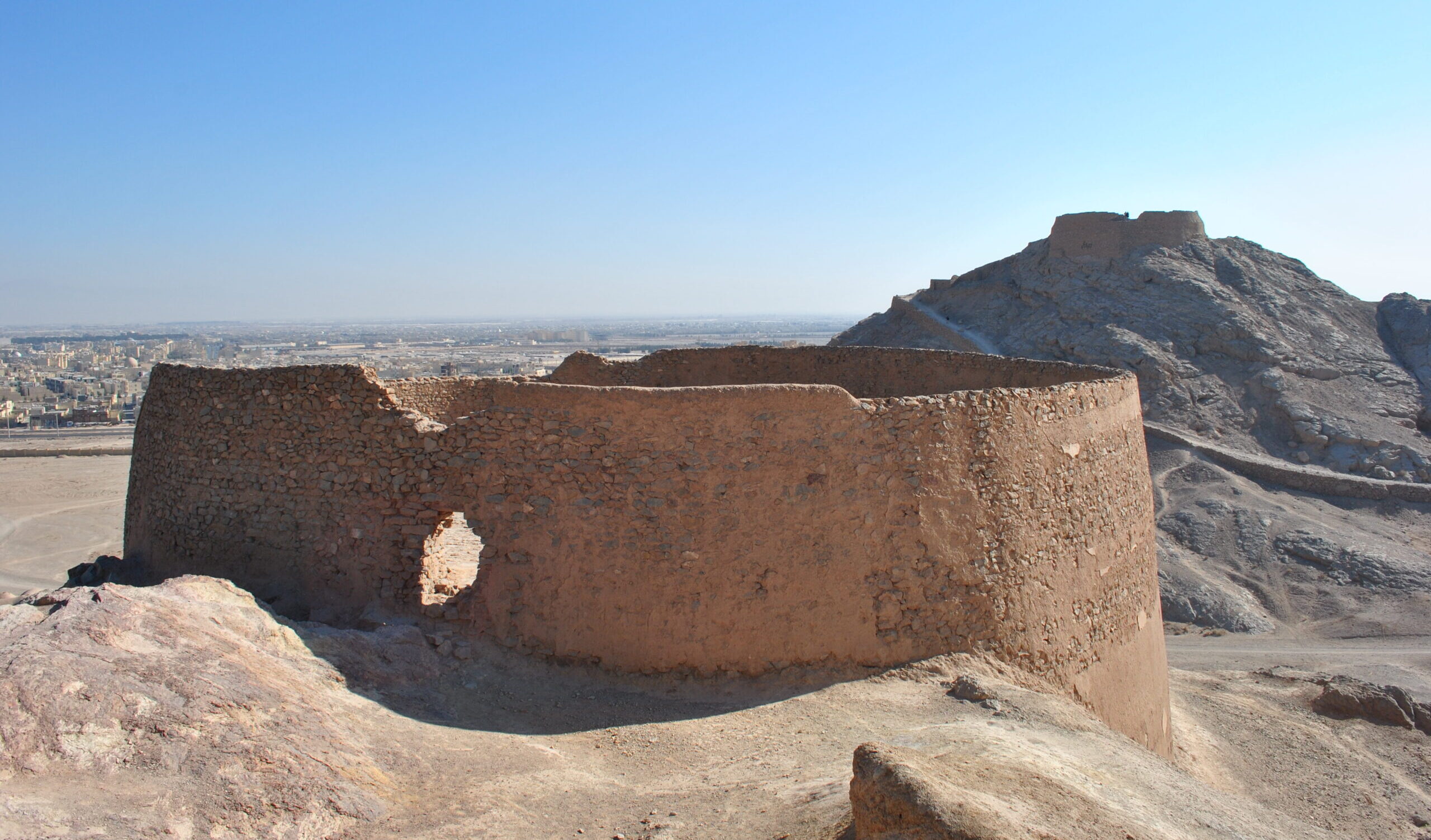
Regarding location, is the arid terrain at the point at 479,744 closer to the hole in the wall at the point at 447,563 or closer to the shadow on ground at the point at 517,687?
the shadow on ground at the point at 517,687

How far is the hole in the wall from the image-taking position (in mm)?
8641

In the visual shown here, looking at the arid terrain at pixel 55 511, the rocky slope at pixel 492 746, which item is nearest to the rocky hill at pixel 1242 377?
the rocky slope at pixel 492 746

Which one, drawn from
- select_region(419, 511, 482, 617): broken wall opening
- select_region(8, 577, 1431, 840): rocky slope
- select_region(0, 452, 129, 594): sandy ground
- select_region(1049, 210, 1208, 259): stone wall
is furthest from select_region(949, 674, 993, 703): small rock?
select_region(1049, 210, 1208, 259): stone wall

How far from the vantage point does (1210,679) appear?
1508 cm

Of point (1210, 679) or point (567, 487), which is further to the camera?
point (1210, 679)

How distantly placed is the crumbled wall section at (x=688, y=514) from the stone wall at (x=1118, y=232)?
2897 cm

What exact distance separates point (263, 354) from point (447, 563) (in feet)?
322

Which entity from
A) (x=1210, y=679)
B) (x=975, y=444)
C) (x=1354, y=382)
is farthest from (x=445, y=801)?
(x=1354, y=382)

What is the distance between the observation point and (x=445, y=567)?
9.79m

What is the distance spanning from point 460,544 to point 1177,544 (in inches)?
792

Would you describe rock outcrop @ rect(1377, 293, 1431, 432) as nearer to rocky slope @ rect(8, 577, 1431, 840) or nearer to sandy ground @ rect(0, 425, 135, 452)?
rocky slope @ rect(8, 577, 1431, 840)

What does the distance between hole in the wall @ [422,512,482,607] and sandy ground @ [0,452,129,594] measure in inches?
412

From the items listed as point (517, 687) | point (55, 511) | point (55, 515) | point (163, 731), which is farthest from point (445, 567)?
point (55, 511)

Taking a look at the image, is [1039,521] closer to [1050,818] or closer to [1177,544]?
[1050,818]
